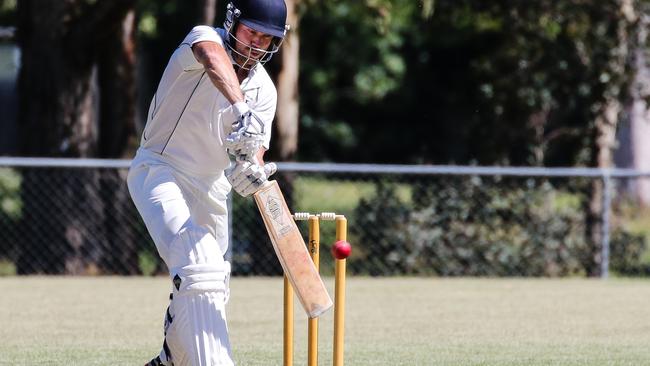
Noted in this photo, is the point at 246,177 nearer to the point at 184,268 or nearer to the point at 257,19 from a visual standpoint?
the point at 184,268

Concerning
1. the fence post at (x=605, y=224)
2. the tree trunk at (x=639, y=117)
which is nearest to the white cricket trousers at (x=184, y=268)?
the fence post at (x=605, y=224)

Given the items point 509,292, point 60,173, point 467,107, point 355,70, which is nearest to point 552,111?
point 509,292

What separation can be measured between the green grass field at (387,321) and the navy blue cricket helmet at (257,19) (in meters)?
2.06

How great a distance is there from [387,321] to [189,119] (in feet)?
12.9

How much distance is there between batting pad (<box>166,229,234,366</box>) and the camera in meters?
5.20

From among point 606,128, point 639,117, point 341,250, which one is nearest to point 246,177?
point 341,250

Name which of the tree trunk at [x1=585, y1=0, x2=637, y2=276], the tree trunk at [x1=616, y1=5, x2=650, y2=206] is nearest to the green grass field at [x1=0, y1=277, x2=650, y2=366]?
the tree trunk at [x1=585, y1=0, x2=637, y2=276]

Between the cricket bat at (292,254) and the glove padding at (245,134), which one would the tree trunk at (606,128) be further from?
the glove padding at (245,134)

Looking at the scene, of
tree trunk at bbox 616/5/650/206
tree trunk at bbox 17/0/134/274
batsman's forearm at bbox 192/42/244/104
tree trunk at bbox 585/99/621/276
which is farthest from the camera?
tree trunk at bbox 616/5/650/206

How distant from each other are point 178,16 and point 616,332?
802 inches

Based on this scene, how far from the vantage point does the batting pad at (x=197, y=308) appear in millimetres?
5199

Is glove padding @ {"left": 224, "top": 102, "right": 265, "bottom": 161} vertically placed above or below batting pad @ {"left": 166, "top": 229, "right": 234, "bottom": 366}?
above

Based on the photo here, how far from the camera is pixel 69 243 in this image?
41.7ft

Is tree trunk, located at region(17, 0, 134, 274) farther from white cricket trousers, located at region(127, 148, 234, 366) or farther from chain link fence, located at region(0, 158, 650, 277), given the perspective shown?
white cricket trousers, located at region(127, 148, 234, 366)
